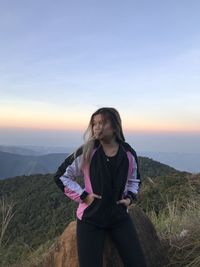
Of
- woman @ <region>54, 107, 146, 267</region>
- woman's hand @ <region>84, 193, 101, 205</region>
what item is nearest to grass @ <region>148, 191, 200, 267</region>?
woman @ <region>54, 107, 146, 267</region>

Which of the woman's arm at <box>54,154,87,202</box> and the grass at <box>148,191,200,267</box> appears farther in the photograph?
the grass at <box>148,191,200,267</box>

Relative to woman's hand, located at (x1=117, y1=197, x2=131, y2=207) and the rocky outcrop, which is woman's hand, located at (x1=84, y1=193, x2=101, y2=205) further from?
the rocky outcrop

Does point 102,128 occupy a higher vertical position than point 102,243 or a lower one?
higher

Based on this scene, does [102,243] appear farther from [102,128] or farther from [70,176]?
[102,128]

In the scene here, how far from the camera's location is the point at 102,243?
3.95m

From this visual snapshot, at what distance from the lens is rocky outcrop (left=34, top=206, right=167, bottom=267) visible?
4.45 m

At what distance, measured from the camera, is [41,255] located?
5.55 meters

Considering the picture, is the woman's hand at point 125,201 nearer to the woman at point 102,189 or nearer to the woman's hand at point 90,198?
the woman at point 102,189

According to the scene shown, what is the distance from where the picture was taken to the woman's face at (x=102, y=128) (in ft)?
13.1

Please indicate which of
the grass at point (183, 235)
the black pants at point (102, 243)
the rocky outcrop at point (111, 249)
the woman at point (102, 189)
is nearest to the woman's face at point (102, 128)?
the woman at point (102, 189)

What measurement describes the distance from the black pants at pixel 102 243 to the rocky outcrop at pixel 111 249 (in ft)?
1.33

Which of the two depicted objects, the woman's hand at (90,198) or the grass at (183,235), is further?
the grass at (183,235)

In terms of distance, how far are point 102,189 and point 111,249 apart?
88 centimetres

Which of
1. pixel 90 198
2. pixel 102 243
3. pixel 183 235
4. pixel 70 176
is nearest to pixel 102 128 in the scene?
pixel 70 176
